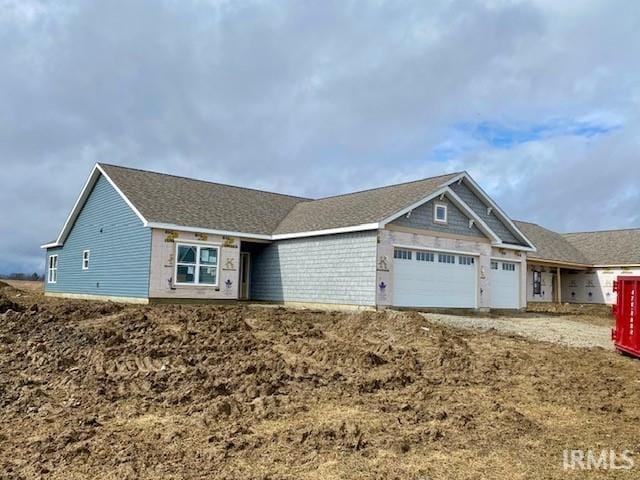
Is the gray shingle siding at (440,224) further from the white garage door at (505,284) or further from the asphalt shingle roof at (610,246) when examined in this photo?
the asphalt shingle roof at (610,246)

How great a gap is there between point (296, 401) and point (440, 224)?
14.0 m

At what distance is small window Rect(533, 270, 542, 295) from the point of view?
109ft

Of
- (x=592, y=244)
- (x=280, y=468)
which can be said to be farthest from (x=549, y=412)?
(x=592, y=244)

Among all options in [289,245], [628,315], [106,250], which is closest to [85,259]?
[106,250]

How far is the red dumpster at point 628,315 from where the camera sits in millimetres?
11234

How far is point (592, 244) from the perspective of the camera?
37562mm

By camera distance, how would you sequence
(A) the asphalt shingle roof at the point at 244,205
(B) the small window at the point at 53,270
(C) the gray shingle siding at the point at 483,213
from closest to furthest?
(A) the asphalt shingle roof at the point at 244,205 < (C) the gray shingle siding at the point at 483,213 < (B) the small window at the point at 53,270

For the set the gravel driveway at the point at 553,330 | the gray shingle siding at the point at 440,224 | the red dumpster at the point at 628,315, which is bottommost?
the gravel driveway at the point at 553,330

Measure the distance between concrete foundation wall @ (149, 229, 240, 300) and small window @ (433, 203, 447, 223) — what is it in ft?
24.7

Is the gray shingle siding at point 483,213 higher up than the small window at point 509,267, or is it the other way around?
the gray shingle siding at point 483,213

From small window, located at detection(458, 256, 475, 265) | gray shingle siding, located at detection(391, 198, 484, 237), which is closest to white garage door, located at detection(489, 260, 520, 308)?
small window, located at detection(458, 256, 475, 265)

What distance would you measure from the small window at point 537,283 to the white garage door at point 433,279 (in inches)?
514

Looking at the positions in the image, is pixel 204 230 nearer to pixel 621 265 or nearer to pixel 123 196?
pixel 123 196
